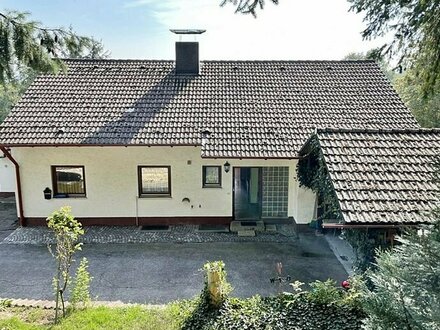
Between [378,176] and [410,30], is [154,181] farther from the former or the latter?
[410,30]

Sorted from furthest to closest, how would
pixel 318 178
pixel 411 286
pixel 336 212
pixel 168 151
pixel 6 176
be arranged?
1. pixel 6 176
2. pixel 168 151
3. pixel 318 178
4. pixel 336 212
5. pixel 411 286

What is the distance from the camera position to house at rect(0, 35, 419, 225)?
13.2 m

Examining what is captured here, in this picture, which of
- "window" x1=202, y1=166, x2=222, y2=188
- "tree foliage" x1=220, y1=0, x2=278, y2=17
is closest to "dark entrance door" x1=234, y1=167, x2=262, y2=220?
"window" x1=202, y1=166, x2=222, y2=188

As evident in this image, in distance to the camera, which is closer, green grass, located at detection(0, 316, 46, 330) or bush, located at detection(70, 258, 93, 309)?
green grass, located at detection(0, 316, 46, 330)

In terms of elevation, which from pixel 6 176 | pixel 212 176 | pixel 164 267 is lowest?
pixel 164 267

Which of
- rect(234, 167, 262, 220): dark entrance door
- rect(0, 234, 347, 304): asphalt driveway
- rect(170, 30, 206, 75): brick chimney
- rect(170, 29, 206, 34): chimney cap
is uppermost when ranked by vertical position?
rect(170, 29, 206, 34): chimney cap

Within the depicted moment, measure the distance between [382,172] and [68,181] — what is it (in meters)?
10.5

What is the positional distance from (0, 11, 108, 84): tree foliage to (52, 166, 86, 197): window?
6793mm

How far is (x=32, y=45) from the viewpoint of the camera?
6852 mm

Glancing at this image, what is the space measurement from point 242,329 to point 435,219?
4.04 metres

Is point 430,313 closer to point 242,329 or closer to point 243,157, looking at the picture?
point 242,329

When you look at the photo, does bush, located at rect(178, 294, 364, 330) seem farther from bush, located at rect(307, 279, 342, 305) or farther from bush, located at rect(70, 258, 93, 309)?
bush, located at rect(70, 258, 93, 309)

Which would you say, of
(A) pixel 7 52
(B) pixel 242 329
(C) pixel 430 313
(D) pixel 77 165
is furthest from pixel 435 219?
(D) pixel 77 165

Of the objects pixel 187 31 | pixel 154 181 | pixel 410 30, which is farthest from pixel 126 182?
pixel 410 30
